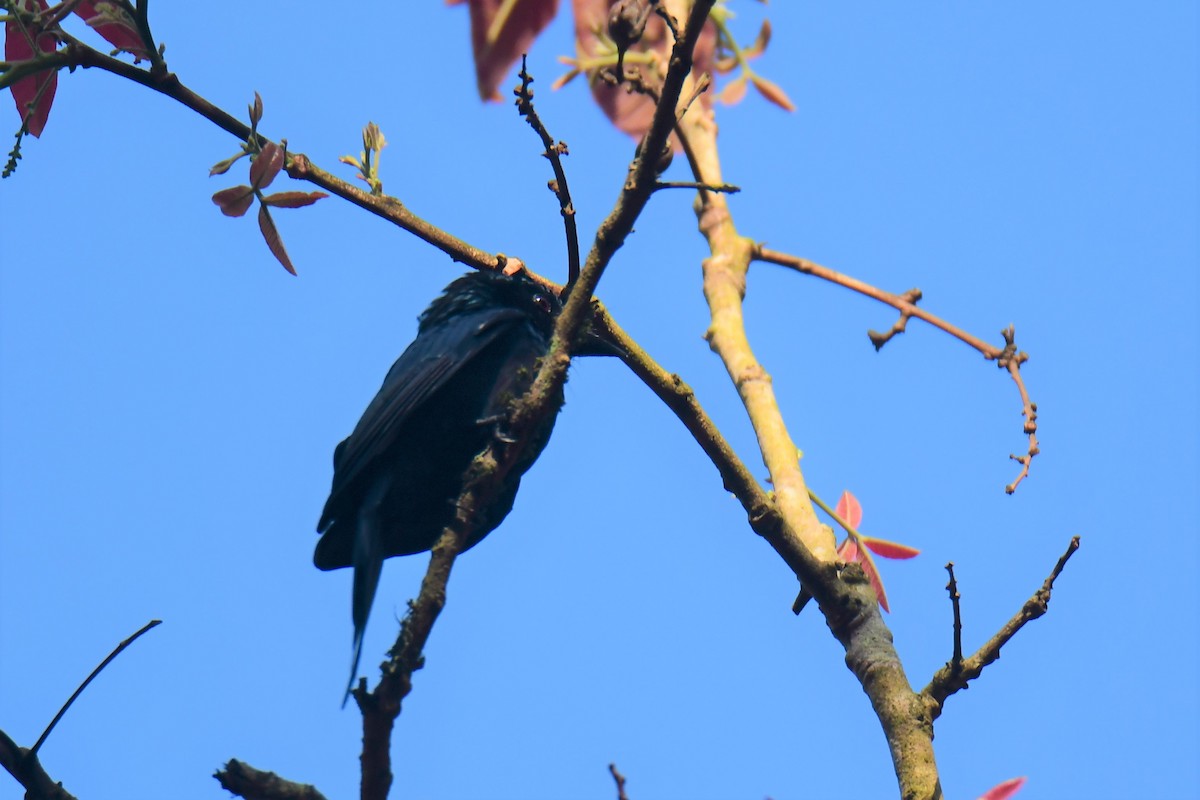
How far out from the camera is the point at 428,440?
3201mm

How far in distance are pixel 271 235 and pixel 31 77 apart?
530mm

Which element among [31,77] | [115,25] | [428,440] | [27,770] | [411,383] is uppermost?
[411,383]

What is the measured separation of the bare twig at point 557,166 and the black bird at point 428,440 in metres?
0.92

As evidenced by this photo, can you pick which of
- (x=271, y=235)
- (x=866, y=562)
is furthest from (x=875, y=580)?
(x=271, y=235)

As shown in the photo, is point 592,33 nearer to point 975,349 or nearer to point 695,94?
point 695,94

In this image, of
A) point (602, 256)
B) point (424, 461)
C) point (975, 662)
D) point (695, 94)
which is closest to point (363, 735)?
point (602, 256)

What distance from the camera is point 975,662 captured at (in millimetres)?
2361

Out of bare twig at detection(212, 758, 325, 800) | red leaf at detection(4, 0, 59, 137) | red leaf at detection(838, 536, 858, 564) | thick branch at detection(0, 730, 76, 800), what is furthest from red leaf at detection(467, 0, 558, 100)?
red leaf at detection(838, 536, 858, 564)

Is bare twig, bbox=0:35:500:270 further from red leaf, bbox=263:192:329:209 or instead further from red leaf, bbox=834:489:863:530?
red leaf, bbox=834:489:863:530

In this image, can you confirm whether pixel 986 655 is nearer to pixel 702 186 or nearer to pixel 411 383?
pixel 702 186

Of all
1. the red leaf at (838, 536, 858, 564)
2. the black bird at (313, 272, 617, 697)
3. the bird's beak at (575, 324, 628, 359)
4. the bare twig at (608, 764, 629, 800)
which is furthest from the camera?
the black bird at (313, 272, 617, 697)

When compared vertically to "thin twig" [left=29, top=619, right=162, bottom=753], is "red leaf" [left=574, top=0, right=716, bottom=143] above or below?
above

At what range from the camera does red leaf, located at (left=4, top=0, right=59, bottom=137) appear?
6.91 feet

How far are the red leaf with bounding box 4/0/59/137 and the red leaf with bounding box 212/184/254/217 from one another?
0.35 metres
